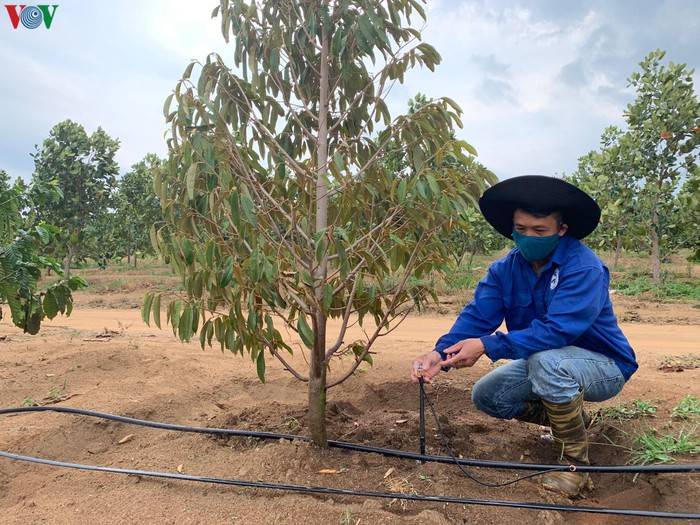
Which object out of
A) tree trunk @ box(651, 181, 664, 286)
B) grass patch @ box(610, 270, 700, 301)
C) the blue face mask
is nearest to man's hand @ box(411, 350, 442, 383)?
the blue face mask

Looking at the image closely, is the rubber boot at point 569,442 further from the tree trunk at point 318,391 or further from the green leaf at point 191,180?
the green leaf at point 191,180

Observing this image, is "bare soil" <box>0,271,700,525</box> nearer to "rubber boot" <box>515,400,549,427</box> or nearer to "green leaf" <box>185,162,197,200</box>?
"rubber boot" <box>515,400,549,427</box>

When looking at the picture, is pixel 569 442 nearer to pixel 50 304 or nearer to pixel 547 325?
pixel 547 325

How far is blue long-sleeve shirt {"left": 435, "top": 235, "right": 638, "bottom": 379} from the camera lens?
222 centimetres

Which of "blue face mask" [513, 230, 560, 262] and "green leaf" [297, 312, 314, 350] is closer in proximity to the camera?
"green leaf" [297, 312, 314, 350]

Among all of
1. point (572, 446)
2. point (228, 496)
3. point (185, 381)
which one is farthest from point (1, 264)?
point (572, 446)

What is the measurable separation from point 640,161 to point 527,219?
1099 cm

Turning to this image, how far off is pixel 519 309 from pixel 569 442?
0.66m

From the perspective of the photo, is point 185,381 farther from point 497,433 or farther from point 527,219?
point 527,219

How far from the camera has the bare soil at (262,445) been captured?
2.06 metres

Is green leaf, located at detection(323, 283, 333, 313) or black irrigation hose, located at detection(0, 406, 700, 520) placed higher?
green leaf, located at detection(323, 283, 333, 313)

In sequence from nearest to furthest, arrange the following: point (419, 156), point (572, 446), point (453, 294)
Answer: point (572, 446) → point (419, 156) → point (453, 294)

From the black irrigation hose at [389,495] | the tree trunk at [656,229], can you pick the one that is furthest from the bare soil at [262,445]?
the tree trunk at [656,229]

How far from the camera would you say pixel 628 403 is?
3.08m
